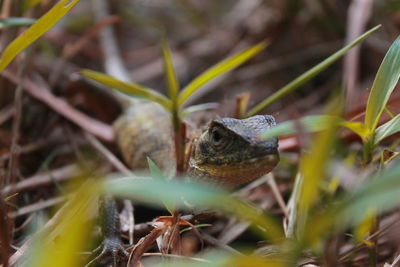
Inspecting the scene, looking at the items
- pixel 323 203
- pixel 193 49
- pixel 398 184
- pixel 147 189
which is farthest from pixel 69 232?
pixel 193 49

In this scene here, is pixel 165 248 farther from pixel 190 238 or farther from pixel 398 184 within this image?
pixel 398 184

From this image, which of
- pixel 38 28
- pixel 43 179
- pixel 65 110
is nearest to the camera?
pixel 38 28

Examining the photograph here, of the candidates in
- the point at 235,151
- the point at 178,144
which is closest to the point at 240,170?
the point at 235,151

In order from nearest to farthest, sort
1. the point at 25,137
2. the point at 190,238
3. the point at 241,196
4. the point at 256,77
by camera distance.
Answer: the point at 190,238 → the point at 241,196 → the point at 25,137 → the point at 256,77

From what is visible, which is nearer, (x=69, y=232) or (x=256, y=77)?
(x=69, y=232)

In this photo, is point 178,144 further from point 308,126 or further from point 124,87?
point 308,126

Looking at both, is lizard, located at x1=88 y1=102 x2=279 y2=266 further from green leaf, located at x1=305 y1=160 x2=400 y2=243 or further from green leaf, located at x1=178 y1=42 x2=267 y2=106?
green leaf, located at x1=305 y1=160 x2=400 y2=243

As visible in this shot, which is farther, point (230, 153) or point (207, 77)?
point (230, 153)

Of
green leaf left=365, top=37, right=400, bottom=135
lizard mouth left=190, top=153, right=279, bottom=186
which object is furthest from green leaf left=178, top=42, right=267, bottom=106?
green leaf left=365, top=37, right=400, bottom=135
